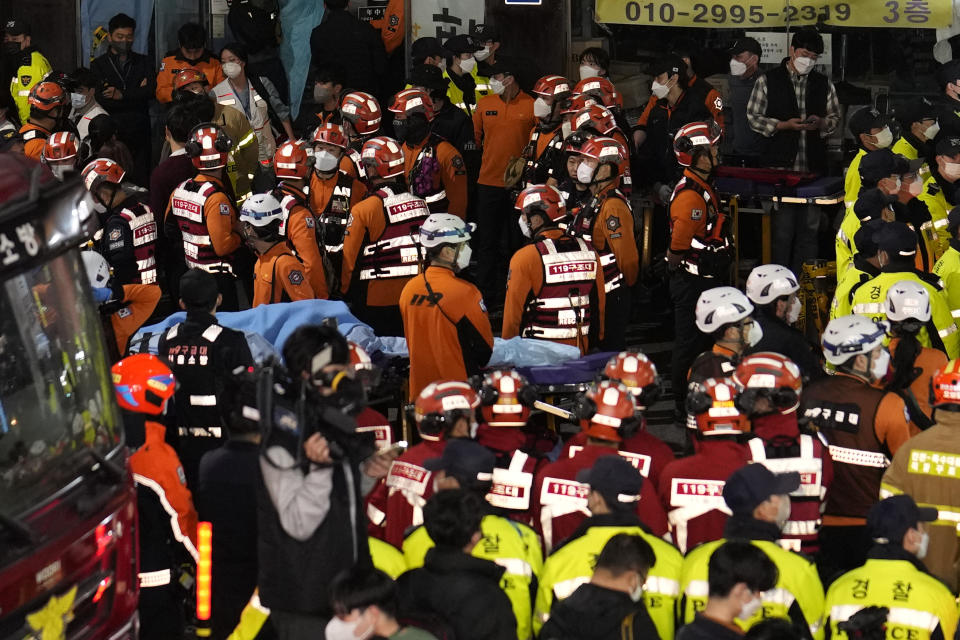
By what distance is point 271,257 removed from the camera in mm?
11602

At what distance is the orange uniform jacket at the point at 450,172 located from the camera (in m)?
14.6

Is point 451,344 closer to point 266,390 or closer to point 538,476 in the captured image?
point 538,476

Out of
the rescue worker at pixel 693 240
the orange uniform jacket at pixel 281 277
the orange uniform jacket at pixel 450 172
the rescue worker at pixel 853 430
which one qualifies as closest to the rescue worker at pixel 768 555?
the rescue worker at pixel 853 430

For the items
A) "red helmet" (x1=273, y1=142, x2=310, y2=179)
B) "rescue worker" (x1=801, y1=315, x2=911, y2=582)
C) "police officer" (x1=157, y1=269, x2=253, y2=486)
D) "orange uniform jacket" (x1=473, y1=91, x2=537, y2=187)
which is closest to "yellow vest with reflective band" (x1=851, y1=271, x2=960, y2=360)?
"rescue worker" (x1=801, y1=315, x2=911, y2=582)

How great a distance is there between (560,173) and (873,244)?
4.24 meters

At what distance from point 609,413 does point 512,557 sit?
1.29 meters

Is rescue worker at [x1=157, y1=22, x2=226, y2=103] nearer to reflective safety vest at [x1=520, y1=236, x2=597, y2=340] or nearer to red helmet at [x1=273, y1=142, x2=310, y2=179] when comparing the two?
red helmet at [x1=273, y1=142, x2=310, y2=179]

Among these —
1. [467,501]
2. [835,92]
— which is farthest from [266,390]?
[835,92]

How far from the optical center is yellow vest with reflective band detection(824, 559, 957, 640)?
6789 mm

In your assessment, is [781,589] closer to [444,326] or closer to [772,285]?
[772,285]

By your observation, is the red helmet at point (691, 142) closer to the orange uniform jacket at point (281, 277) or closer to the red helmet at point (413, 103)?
the red helmet at point (413, 103)

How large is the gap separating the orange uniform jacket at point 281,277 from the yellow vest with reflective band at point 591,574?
4.76 metres

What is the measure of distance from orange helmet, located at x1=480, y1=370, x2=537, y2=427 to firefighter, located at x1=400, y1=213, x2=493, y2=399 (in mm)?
Result: 1593

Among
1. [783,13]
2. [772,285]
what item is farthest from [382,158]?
[783,13]
